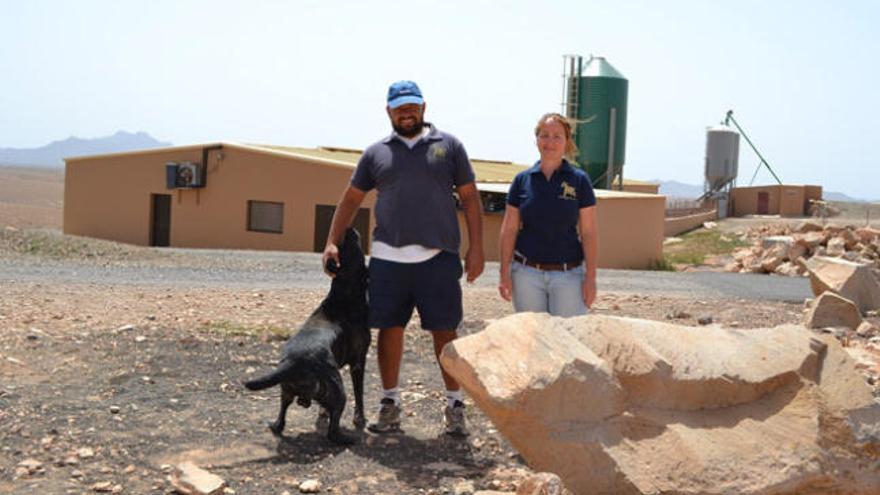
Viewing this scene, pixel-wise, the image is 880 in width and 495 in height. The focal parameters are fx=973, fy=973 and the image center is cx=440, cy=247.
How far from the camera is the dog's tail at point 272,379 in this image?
504cm

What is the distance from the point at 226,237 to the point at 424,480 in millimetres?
21612

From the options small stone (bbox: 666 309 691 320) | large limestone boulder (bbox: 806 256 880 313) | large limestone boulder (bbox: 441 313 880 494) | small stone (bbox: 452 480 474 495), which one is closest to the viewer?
large limestone boulder (bbox: 441 313 880 494)

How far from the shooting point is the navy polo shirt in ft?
17.1

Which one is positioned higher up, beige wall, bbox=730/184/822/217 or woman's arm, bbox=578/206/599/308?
beige wall, bbox=730/184/822/217

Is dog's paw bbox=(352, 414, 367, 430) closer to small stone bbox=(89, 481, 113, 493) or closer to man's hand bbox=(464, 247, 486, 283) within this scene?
man's hand bbox=(464, 247, 486, 283)

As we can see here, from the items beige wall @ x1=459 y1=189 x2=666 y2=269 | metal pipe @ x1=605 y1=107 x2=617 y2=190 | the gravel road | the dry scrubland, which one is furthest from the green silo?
the dry scrubland

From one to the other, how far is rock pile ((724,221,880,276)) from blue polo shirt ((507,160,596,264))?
15184mm

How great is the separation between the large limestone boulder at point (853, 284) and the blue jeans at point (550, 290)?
25.4 ft

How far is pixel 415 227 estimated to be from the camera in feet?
17.2

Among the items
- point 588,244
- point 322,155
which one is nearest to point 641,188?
point 322,155

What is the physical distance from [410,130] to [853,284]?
8.59 meters

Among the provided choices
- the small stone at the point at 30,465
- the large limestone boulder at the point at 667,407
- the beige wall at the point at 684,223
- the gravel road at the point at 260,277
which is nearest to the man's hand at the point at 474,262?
the large limestone boulder at the point at 667,407

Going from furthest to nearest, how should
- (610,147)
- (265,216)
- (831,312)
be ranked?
(610,147)
(265,216)
(831,312)

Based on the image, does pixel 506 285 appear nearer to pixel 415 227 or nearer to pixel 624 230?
pixel 415 227
